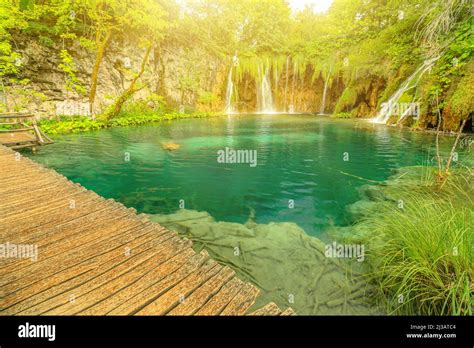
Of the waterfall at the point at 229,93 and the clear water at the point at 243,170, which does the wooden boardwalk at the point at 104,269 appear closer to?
the clear water at the point at 243,170

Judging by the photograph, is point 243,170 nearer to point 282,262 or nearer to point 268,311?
point 282,262

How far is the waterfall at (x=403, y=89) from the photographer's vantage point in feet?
49.6

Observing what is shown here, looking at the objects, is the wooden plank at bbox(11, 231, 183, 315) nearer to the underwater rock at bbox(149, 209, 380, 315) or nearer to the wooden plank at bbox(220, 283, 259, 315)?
the wooden plank at bbox(220, 283, 259, 315)

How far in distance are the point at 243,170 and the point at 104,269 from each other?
21.1 ft

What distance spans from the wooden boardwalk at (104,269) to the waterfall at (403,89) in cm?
1657

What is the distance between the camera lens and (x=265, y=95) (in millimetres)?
31531

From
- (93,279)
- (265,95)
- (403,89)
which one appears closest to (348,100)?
(403,89)

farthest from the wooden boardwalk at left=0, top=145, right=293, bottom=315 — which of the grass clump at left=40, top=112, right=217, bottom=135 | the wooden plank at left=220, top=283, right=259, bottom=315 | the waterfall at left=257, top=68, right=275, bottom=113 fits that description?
the waterfall at left=257, top=68, right=275, bottom=113

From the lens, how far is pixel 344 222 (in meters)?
5.21

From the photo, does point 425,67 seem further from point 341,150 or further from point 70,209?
point 70,209

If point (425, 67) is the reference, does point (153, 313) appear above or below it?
below

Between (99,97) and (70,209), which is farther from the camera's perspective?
(99,97)

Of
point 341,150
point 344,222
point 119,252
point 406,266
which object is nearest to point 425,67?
point 341,150
